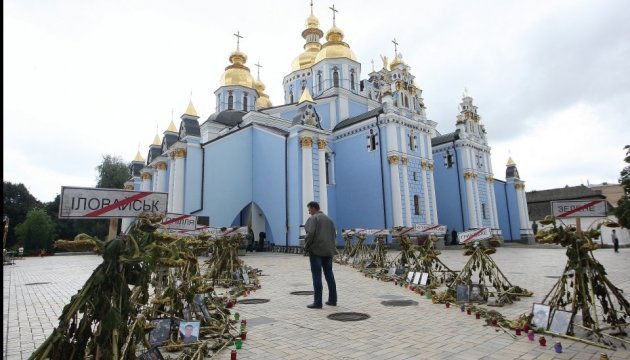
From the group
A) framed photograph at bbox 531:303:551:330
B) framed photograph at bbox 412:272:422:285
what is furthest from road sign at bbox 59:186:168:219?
framed photograph at bbox 412:272:422:285

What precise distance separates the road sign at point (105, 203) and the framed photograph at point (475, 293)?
572 cm

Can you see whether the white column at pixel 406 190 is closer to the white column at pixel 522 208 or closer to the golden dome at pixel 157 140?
the white column at pixel 522 208

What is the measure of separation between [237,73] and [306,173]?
57.8ft

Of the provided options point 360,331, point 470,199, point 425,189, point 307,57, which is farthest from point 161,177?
point 360,331

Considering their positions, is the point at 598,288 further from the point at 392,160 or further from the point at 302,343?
the point at 392,160

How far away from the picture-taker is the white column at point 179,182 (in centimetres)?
2550

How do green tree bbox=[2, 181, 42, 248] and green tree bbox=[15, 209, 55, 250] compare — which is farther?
green tree bbox=[2, 181, 42, 248]

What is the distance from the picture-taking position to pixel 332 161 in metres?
30.3

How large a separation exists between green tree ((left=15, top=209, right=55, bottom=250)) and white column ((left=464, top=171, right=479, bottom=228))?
4329cm

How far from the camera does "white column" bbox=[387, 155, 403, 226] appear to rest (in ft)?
87.3

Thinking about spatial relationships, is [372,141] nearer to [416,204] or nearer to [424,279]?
[416,204]

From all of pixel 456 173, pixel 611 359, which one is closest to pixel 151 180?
pixel 456 173

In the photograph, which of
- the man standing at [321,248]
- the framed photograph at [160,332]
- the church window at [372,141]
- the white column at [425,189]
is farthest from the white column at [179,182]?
the framed photograph at [160,332]

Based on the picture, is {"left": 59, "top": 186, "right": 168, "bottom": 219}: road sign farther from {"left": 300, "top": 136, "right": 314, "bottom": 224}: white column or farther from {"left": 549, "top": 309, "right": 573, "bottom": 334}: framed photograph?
{"left": 300, "top": 136, "right": 314, "bottom": 224}: white column
